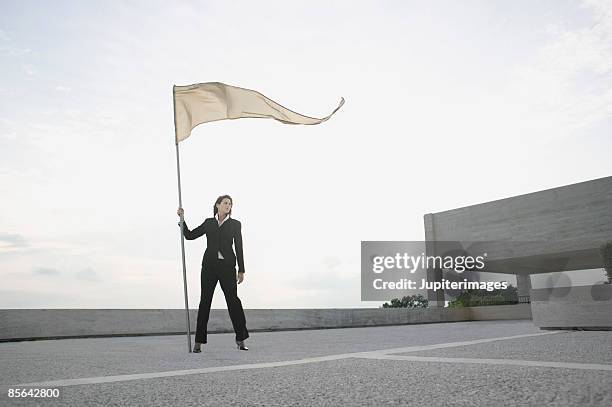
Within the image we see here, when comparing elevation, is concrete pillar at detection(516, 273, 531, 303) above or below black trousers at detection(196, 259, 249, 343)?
below

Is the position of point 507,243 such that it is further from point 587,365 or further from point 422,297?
point 587,365

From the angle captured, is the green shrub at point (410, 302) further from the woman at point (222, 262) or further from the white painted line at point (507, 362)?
the white painted line at point (507, 362)

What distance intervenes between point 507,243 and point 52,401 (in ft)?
90.2

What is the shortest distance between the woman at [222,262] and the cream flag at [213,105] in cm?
111

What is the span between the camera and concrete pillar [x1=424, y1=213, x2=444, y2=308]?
31.3 m

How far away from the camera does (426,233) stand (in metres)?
31.6

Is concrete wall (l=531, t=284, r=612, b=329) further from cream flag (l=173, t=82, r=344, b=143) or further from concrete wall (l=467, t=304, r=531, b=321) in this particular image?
concrete wall (l=467, t=304, r=531, b=321)

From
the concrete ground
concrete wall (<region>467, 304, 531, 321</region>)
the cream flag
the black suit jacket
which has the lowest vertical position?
concrete wall (<region>467, 304, 531, 321</region>)

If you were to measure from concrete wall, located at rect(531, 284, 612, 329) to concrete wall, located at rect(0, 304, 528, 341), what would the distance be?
747 cm

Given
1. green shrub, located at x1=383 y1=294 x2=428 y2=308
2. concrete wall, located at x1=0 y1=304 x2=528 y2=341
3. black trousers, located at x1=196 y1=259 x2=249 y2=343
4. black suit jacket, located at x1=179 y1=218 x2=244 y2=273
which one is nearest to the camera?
black trousers, located at x1=196 y1=259 x2=249 y2=343

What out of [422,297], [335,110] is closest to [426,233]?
[422,297]

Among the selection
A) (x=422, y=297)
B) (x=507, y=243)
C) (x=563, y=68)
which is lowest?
(x=422, y=297)

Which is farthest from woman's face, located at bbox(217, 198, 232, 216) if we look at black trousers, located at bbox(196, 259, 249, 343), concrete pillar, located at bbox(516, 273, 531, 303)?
concrete pillar, located at bbox(516, 273, 531, 303)

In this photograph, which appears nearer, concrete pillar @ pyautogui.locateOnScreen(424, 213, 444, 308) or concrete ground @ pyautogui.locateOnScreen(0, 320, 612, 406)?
concrete ground @ pyautogui.locateOnScreen(0, 320, 612, 406)
